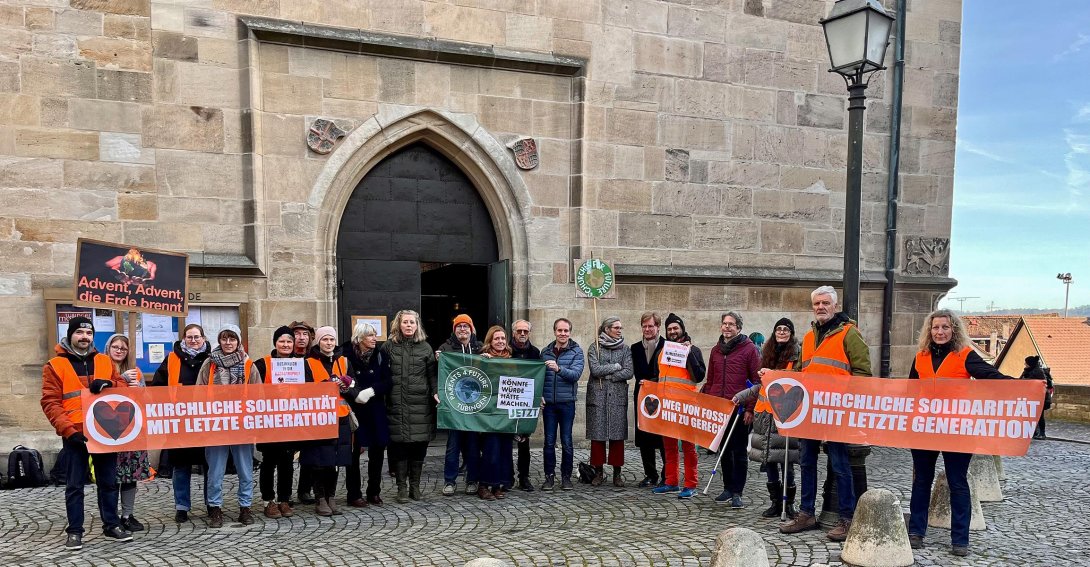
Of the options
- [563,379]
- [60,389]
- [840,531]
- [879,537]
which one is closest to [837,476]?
[840,531]

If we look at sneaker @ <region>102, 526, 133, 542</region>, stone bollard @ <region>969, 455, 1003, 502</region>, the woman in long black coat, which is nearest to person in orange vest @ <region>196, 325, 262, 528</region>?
sneaker @ <region>102, 526, 133, 542</region>

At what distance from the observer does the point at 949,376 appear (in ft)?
19.0

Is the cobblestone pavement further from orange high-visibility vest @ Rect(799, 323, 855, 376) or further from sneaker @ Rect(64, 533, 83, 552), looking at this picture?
orange high-visibility vest @ Rect(799, 323, 855, 376)

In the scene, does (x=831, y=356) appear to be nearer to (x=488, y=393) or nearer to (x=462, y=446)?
(x=488, y=393)

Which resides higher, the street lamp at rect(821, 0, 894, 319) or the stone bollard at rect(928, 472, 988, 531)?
the street lamp at rect(821, 0, 894, 319)

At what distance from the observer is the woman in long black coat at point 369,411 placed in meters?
7.20

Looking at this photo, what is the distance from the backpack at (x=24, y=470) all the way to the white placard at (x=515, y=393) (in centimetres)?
463

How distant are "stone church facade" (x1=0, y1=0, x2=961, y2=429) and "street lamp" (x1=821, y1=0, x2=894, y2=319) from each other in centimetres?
391

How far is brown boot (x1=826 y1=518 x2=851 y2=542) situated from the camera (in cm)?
598

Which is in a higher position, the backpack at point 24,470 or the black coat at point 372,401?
the black coat at point 372,401

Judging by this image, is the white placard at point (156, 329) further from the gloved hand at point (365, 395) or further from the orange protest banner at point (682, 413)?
the orange protest banner at point (682, 413)

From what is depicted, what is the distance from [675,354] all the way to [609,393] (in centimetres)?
83

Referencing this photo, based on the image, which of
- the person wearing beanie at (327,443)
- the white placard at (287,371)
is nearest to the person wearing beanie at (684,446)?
the person wearing beanie at (327,443)

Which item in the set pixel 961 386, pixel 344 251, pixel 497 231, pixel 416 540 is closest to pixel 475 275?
pixel 497 231
